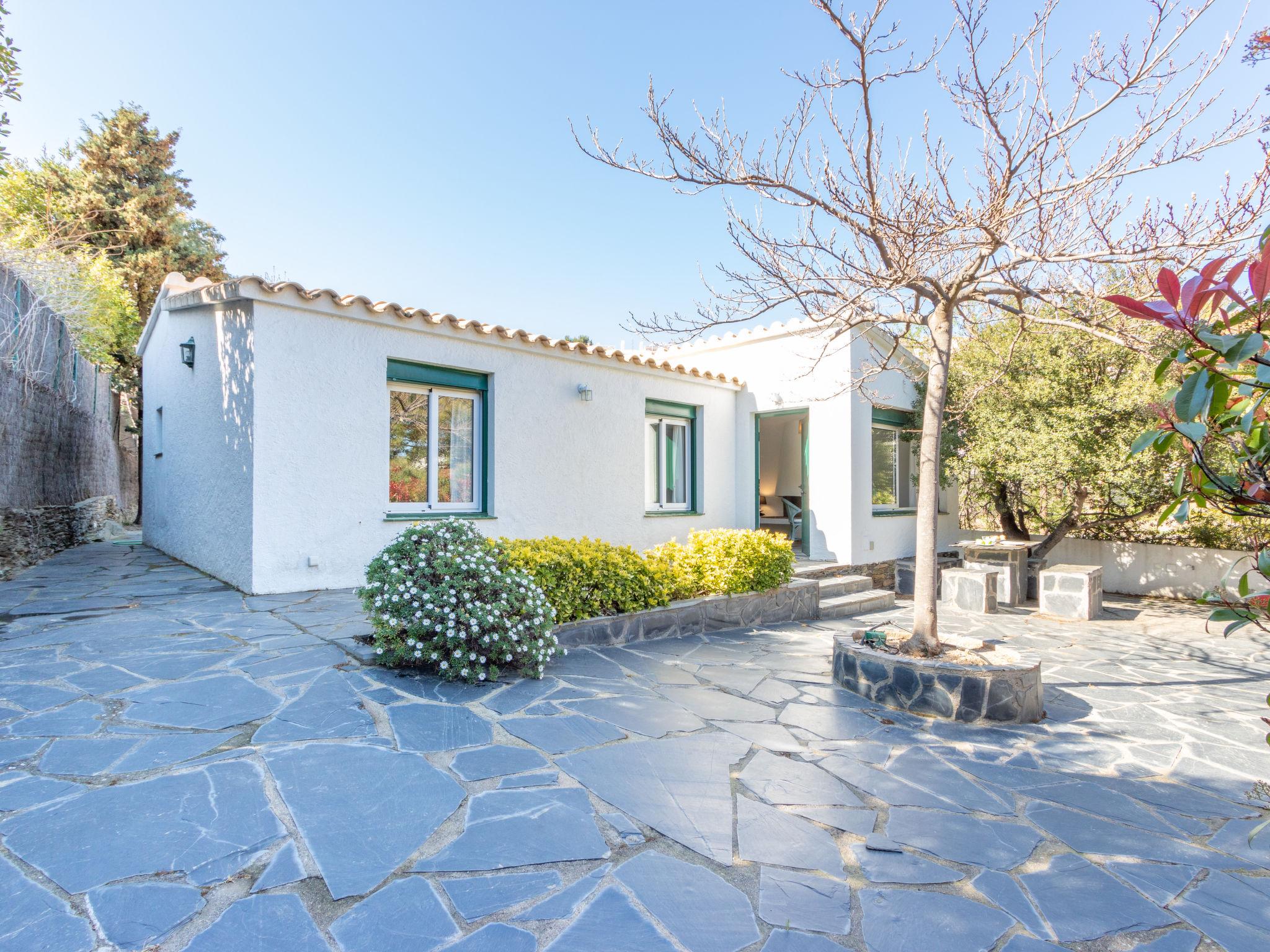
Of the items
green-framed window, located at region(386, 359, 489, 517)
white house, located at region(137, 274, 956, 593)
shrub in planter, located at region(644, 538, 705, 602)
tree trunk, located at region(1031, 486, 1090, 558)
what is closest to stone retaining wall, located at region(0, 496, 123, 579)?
white house, located at region(137, 274, 956, 593)

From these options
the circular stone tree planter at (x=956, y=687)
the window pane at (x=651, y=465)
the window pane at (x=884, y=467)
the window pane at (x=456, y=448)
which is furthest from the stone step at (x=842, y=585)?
the window pane at (x=456, y=448)

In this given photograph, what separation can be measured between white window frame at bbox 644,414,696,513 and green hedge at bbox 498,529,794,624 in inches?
116

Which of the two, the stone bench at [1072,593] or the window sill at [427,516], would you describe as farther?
the stone bench at [1072,593]

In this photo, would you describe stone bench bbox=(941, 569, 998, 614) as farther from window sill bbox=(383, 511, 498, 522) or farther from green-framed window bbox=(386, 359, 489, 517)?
green-framed window bbox=(386, 359, 489, 517)

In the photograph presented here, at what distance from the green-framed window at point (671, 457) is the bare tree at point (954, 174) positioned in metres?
4.88

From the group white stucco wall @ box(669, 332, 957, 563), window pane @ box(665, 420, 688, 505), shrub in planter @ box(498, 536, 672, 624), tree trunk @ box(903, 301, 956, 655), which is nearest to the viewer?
tree trunk @ box(903, 301, 956, 655)

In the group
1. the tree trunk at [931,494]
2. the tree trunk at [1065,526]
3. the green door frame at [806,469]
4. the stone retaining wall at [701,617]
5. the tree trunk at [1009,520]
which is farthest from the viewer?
the tree trunk at [1009,520]

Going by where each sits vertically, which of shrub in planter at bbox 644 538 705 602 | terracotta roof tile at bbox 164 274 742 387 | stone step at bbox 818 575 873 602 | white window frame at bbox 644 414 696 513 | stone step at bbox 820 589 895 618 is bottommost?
stone step at bbox 820 589 895 618

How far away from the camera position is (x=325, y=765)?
3.05m

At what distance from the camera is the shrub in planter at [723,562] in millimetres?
7086

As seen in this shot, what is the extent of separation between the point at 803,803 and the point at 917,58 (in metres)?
4.74

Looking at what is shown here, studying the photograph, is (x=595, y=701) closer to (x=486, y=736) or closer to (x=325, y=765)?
(x=486, y=736)

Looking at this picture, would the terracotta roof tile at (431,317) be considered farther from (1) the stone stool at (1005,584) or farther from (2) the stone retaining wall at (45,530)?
(1) the stone stool at (1005,584)

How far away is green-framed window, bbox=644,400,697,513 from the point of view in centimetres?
1059
